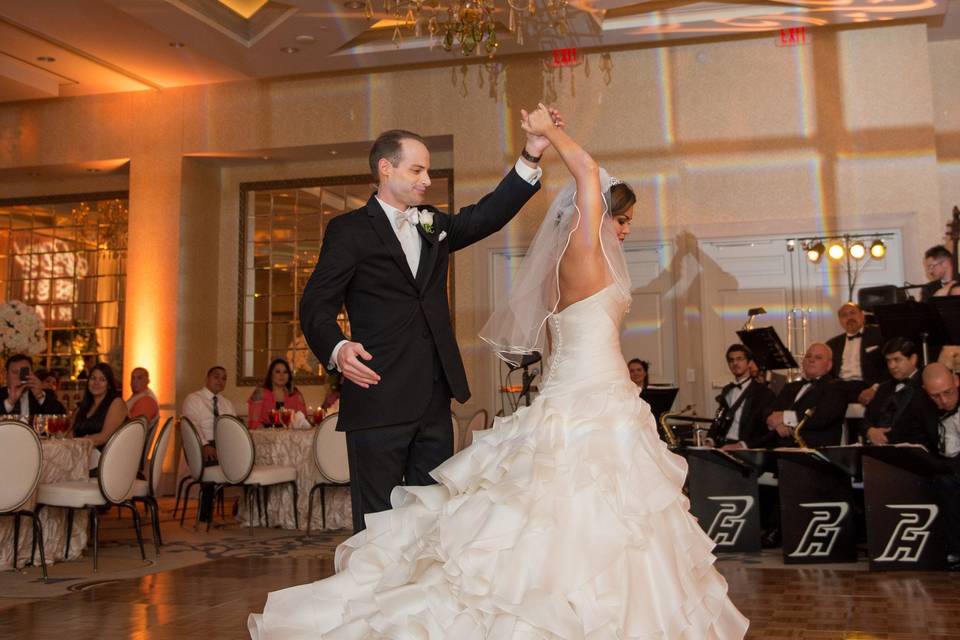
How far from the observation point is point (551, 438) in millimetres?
2863

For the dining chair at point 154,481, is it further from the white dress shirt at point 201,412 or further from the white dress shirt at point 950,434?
the white dress shirt at point 950,434

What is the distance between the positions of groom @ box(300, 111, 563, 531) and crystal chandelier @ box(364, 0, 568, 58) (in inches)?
196

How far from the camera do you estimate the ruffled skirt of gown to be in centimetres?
263

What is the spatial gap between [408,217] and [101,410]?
560cm

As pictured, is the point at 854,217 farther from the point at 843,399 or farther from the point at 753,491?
the point at 753,491

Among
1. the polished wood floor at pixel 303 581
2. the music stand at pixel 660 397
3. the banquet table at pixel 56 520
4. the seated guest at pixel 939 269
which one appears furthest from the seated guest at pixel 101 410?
the seated guest at pixel 939 269

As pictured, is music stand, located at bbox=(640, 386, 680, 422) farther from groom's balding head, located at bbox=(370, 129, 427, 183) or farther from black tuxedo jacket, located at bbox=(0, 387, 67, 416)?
groom's balding head, located at bbox=(370, 129, 427, 183)

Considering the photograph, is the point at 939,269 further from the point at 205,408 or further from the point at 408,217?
the point at 205,408

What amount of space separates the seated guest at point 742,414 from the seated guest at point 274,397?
153 inches

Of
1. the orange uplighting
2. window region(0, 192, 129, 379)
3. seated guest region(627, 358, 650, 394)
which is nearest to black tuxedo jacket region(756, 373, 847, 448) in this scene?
seated guest region(627, 358, 650, 394)

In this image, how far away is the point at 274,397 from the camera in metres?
9.29

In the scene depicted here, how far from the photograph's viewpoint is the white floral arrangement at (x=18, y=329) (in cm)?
741

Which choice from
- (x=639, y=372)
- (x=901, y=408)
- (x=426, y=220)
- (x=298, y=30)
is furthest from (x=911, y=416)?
(x=298, y=30)

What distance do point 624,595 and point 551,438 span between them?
50cm
